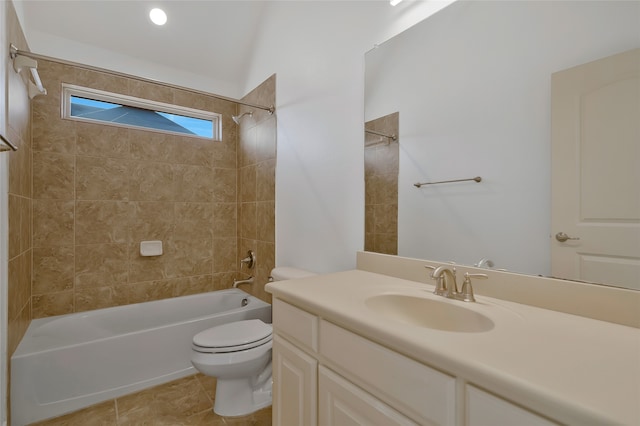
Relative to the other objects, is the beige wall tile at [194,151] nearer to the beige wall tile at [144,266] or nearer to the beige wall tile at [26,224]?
the beige wall tile at [144,266]

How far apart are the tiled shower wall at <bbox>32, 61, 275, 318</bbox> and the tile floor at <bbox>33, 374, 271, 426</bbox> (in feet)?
2.96

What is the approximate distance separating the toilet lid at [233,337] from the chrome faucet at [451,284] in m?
1.16

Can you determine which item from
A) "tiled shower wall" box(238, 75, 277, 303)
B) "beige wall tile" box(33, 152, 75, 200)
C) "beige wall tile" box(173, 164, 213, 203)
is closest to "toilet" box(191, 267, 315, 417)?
"tiled shower wall" box(238, 75, 277, 303)

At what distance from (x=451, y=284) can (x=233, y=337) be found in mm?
1331

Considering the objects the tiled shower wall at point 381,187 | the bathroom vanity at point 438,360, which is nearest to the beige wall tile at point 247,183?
the tiled shower wall at point 381,187

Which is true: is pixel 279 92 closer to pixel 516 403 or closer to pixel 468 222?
pixel 468 222

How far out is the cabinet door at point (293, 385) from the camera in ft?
3.29

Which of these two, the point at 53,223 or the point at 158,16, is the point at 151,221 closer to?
the point at 53,223

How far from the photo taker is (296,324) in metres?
1.09

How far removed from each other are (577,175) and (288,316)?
1088 millimetres

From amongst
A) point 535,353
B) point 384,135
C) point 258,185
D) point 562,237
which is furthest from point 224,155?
point 535,353

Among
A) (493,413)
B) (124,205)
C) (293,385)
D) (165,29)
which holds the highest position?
(165,29)

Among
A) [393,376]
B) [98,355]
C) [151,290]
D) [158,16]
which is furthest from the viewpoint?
[151,290]

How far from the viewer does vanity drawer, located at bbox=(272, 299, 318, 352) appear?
1009 mm
